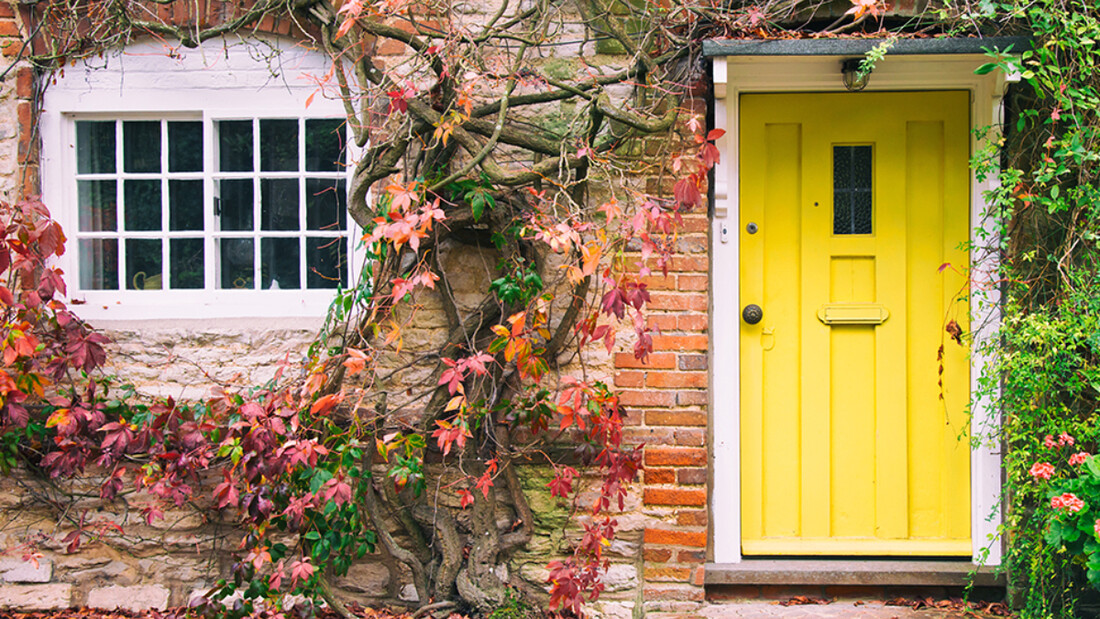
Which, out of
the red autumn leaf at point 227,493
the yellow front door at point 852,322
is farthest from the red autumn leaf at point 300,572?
the yellow front door at point 852,322

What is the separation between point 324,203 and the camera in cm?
358

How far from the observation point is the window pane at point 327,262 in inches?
139

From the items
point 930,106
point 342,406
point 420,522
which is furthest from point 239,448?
point 930,106

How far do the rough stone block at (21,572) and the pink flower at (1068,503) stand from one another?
4.08 meters

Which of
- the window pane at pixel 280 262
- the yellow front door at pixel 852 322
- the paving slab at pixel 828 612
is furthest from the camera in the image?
the window pane at pixel 280 262

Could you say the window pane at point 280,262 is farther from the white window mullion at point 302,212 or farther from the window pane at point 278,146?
the window pane at point 278,146

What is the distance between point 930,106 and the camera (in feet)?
11.4

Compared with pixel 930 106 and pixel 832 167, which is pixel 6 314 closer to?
pixel 832 167

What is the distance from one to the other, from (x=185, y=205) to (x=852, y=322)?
308cm

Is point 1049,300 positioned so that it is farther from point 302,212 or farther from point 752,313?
point 302,212

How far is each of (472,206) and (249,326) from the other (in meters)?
1.23

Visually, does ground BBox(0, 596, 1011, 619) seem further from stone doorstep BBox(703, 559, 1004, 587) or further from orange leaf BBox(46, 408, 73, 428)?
orange leaf BBox(46, 408, 73, 428)

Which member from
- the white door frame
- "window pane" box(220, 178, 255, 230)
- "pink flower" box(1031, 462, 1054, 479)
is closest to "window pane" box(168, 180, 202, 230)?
"window pane" box(220, 178, 255, 230)

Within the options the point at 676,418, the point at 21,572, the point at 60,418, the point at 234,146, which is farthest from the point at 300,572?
the point at 234,146
